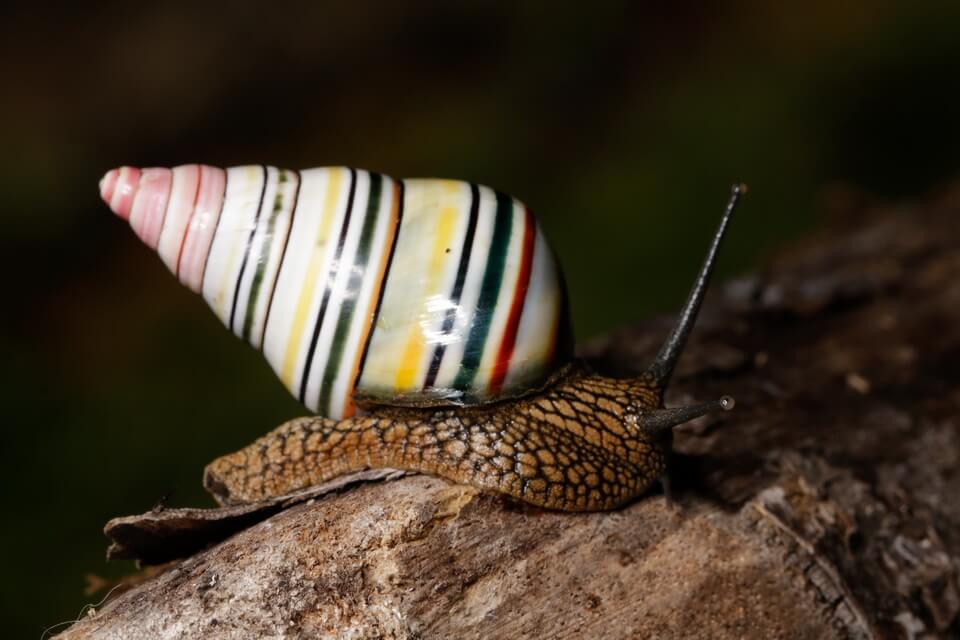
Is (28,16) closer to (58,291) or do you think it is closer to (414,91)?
(58,291)

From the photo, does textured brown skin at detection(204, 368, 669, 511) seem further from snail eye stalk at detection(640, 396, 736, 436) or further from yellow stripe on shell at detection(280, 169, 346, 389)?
yellow stripe on shell at detection(280, 169, 346, 389)

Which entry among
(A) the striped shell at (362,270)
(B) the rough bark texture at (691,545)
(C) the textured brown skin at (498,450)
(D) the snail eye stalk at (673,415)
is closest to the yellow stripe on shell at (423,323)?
(A) the striped shell at (362,270)

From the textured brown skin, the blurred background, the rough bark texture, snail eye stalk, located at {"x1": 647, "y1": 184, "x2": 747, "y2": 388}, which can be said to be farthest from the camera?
the blurred background

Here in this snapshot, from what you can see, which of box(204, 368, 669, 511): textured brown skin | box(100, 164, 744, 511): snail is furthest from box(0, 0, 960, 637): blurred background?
box(100, 164, 744, 511): snail

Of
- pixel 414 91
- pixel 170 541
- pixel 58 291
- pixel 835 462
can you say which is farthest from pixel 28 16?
pixel 835 462

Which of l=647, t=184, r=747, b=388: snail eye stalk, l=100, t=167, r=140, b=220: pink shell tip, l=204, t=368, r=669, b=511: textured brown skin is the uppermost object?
l=100, t=167, r=140, b=220: pink shell tip

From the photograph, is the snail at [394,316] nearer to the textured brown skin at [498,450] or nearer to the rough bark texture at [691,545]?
the textured brown skin at [498,450]
